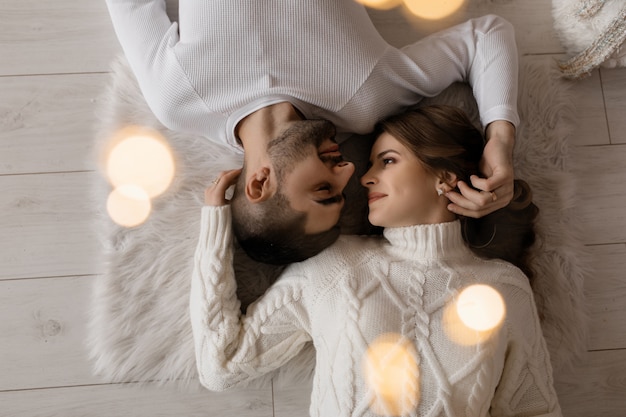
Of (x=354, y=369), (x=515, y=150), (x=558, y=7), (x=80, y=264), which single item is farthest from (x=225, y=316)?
(x=558, y=7)

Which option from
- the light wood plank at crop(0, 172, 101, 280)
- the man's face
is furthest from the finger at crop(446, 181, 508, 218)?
the light wood plank at crop(0, 172, 101, 280)

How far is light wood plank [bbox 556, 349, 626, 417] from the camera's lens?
115cm

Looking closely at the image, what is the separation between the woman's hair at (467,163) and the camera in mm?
1008

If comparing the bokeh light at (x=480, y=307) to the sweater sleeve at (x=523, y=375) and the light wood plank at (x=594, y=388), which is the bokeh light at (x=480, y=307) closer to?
the sweater sleeve at (x=523, y=375)

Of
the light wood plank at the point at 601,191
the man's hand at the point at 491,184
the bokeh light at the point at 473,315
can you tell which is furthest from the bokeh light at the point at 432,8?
the bokeh light at the point at 473,315

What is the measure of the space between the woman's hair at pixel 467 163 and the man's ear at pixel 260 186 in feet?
0.93

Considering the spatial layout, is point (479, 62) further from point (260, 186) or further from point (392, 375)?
point (392, 375)

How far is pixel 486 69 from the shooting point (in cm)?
110

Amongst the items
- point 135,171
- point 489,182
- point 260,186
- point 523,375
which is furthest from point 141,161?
point 523,375

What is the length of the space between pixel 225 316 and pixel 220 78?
48 centimetres

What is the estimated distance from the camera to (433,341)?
94 cm

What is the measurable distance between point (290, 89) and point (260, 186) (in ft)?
0.71

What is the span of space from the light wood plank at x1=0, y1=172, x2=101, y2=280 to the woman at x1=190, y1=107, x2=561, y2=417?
31cm

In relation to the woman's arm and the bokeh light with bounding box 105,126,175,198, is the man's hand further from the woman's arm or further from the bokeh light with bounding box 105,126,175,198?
the bokeh light with bounding box 105,126,175,198
